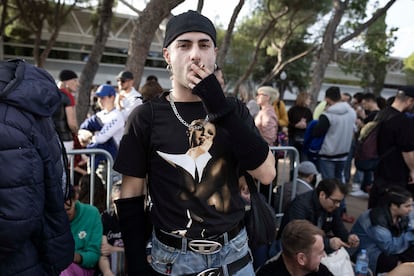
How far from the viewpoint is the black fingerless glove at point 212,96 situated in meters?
1.39

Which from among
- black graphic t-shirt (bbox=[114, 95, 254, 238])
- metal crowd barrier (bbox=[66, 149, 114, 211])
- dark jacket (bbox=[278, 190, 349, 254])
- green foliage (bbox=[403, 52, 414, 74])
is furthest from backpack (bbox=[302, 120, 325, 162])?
green foliage (bbox=[403, 52, 414, 74])

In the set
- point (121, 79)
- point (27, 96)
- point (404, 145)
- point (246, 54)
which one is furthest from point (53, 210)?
point (246, 54)

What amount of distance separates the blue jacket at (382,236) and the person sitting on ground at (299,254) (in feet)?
3.70

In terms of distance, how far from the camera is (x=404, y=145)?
13.8 ft

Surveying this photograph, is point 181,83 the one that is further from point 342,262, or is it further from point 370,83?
point 370,83

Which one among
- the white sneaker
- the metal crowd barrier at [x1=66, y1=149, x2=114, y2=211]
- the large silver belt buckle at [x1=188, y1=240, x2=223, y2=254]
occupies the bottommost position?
the white sneaker

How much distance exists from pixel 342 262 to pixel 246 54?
87.1ft

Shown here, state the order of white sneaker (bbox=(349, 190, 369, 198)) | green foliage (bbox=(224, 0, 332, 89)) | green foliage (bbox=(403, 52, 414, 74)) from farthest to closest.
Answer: green foliage (bbox=(403, 52, 414, 74)) → green foliage (bbox=(224, 0, 332, 89)) → white sneaker (bbox=(349, 190, 369, 198))

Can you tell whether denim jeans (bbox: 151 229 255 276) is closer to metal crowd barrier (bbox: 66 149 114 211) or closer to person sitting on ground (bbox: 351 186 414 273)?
metal crowd barrier (bbox: 66 149 114 211)

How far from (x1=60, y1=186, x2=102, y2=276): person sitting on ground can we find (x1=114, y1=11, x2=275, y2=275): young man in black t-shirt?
3.94ft

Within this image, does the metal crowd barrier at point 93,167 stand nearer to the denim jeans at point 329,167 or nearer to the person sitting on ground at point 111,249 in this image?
the person sitting on ground at point 111,249

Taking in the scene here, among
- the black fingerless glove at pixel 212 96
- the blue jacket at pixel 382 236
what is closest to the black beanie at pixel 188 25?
the black fingerless glove at pixel 212 96

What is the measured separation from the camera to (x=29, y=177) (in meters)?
1.47

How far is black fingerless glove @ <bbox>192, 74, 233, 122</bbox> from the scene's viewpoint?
139cm
